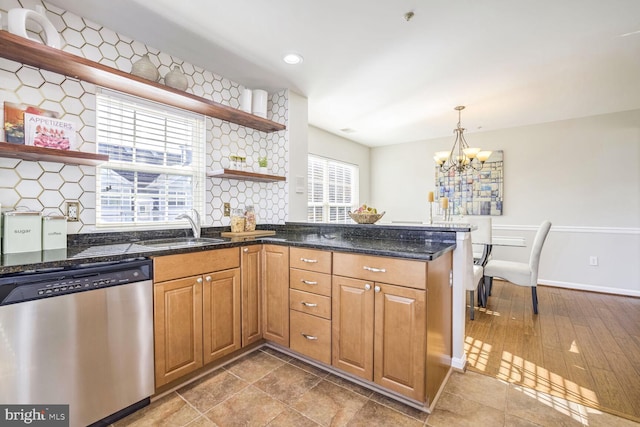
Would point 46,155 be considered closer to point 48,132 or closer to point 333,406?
A: point 48,132

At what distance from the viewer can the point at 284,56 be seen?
2.40 metres

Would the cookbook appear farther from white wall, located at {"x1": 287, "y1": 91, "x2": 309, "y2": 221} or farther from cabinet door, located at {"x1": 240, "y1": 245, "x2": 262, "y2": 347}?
white wall, located at {"x1": 287, "y1": 91, "x2": 309, "y2": 221}

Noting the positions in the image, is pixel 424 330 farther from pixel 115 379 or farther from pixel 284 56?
pixel 284 56

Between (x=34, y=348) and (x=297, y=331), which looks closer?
(x=34, y=348)

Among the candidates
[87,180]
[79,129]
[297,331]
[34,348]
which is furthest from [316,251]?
[79,129]

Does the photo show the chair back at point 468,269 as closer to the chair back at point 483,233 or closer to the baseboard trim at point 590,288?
the chair back at point 483,233

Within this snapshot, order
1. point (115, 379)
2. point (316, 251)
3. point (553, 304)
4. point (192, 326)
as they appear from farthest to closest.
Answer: point (553, 304), point (316, 251), point (192, 326), point (115, 379)

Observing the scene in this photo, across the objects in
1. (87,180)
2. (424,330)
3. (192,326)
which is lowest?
(192,326)

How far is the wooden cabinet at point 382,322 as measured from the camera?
1.54m

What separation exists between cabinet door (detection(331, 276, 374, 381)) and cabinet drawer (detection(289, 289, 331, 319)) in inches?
2.4

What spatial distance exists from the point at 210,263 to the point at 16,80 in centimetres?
154

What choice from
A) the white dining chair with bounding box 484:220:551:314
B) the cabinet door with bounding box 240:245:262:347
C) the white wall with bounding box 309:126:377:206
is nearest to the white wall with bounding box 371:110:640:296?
the white dining chair with bounding box 484:220:551:314

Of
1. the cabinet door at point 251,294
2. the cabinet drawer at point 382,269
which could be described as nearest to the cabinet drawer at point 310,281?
the cabinet drawer at point 382,269

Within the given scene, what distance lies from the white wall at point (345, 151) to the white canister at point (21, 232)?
3.45m
